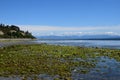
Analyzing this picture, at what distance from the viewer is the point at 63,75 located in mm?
25719

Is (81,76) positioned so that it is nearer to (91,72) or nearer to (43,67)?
(91,72)

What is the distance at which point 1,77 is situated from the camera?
2497cm

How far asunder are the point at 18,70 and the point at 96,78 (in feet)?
29.2

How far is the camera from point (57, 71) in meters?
27.9

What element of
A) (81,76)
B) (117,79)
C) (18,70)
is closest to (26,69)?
(18,70)

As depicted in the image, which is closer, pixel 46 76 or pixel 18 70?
pixel 46 76

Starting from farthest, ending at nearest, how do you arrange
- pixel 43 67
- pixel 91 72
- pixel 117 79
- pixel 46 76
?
pixel 43 67, pixel 91 72, pixel 46 76, pixel 117 79

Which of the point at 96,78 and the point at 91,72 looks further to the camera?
the point at 91,72

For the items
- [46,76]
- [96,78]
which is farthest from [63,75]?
[96,78]

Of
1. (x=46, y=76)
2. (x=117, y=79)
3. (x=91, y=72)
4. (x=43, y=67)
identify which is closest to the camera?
(x=117, y=79)

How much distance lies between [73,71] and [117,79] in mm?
5715

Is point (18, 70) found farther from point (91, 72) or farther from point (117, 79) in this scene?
point (117, 79)

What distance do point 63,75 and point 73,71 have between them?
2674mm

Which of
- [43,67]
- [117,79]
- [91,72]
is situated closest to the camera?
[117,79]
